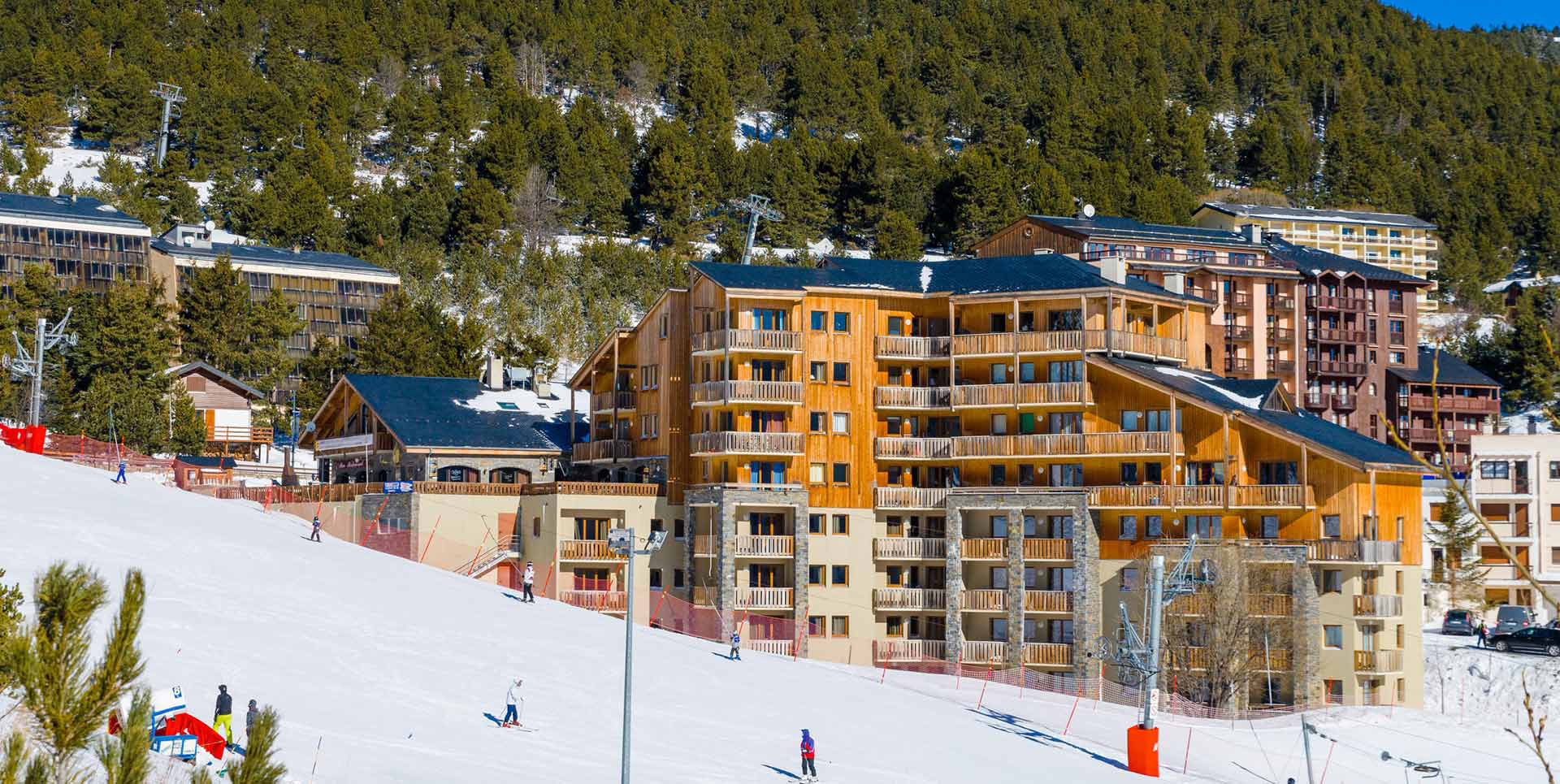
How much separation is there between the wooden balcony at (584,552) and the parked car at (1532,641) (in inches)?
1549

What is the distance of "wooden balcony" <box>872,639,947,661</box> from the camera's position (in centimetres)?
7650

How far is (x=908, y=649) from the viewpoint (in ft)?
252

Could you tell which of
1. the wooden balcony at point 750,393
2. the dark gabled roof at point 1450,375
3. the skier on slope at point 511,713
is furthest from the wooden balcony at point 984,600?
the dark gabled roof at point 1450,375

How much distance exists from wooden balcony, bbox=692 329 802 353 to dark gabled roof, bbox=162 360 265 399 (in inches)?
1674

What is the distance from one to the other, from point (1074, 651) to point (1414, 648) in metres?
13.4

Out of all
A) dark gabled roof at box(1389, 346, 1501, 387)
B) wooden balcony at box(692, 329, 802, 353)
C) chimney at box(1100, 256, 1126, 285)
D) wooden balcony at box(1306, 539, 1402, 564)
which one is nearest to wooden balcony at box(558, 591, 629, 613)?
wooden balcony at box(692, 329, 802, 353)

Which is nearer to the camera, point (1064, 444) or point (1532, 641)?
point (1064, 444)

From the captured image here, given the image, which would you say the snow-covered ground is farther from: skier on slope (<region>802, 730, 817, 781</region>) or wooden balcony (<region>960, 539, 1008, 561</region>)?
wooden balcony (<region>960, 539, 1008, 561</region>)

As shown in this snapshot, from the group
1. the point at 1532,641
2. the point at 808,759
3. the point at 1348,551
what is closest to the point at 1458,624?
the point at 1532,641

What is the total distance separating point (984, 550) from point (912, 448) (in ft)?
18.7

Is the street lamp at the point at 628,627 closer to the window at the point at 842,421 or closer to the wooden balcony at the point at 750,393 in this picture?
the wooden balcony at the point at 750,393

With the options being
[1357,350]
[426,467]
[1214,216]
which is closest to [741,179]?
[1214,216]

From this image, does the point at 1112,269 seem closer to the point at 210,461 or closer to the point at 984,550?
the point at 984,550

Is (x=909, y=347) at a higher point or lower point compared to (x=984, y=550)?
higher
